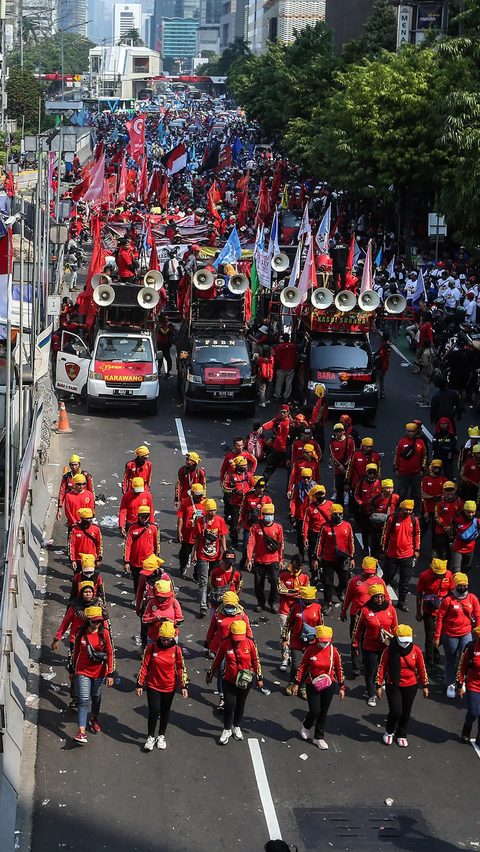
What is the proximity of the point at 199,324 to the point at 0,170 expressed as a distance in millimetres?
37273

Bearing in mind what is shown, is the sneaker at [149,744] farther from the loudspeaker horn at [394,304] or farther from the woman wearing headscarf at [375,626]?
the loudspeaker horn at [394,304]

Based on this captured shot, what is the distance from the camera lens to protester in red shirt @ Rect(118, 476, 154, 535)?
15.8 m

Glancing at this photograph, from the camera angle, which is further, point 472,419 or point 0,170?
point 0,170

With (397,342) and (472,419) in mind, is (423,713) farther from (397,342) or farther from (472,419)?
(397,342)

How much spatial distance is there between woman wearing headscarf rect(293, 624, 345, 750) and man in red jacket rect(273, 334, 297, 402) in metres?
14.2

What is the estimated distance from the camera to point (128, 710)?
1275cm

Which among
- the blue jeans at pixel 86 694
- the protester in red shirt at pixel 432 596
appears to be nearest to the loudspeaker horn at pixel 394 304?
the protester in red shirt at pixel 432 596

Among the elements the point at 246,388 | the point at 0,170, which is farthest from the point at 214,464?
the point at 0,170

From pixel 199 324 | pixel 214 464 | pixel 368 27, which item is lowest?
pixel 214 464

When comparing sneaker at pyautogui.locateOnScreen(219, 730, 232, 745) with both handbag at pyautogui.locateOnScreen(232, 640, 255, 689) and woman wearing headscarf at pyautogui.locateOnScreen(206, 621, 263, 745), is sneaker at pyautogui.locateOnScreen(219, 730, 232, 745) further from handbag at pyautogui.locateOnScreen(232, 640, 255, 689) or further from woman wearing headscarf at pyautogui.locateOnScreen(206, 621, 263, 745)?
handbag at pyautogui.locateOnScreen(232, 640, 255, 689)

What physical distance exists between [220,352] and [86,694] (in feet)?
47.8

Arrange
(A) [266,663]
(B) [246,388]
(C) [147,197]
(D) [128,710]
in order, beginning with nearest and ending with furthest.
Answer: (D) [128,710]
(A) [266,663]
(B) [246,388]
(C) [147,197]

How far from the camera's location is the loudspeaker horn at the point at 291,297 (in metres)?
26.2

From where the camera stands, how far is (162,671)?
11602 millimetres
